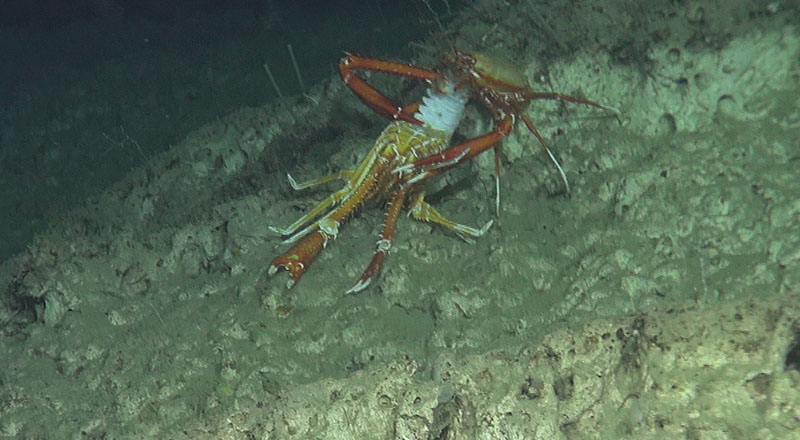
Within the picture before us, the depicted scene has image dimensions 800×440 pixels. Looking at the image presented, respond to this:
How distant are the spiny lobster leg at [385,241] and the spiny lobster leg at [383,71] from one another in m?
0.64

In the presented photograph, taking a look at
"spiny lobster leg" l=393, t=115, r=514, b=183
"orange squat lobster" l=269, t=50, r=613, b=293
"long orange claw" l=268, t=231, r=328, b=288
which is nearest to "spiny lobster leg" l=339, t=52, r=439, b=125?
"orange squat lobster" l=269, t=50, r=613, b=293

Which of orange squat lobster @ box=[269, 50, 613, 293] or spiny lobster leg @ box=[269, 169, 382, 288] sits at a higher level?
orange squat lobster @ box=[269, 50, 613, 293]

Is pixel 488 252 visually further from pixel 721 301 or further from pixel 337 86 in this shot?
pixel 337 86

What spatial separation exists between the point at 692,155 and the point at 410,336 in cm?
187

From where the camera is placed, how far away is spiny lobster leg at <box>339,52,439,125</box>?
391 centimetres

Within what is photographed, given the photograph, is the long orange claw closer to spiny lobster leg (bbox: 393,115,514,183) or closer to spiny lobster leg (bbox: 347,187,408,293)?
spiny lobster leg (bbox: 347,187,408,293)

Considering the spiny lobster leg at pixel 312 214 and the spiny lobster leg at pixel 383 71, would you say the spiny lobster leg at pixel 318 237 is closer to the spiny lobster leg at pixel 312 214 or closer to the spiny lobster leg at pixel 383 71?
the spiny lobster leg at pixel 312 214

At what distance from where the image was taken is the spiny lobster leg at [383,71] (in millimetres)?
3908

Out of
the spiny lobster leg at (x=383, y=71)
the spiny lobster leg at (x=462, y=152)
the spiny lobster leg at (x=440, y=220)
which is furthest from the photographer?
the spiny lobster leg at (x=383, y=71)

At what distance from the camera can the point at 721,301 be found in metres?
2.57

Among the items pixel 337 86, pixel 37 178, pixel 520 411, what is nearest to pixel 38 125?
pixel 37 178

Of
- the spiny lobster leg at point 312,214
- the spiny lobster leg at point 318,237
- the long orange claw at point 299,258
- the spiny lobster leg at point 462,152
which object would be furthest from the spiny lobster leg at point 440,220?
the long orange claw at point 299,258

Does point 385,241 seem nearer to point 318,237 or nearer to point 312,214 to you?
point 318,237

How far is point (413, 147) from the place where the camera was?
3820 mm
